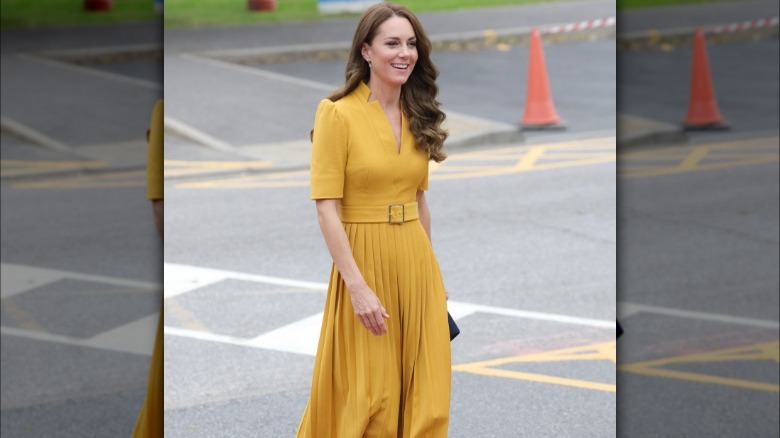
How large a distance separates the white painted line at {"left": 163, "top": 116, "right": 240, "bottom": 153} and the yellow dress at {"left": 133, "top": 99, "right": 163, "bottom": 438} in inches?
402

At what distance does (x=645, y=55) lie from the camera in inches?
86.5

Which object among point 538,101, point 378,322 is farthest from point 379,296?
point 538,101

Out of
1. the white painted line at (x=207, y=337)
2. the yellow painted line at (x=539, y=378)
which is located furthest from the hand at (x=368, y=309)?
the white painted line at (x=207, y=337)

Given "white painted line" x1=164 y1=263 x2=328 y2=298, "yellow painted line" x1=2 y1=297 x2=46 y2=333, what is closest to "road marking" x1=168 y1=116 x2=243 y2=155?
"white painted line" x1=164 y1=263 x2=328 y2=298

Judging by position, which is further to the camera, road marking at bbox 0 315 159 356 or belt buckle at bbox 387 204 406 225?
belt buckle at bbox 387 204 406 225

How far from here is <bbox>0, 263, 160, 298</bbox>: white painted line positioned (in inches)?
66.3

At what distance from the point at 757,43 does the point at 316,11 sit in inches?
774

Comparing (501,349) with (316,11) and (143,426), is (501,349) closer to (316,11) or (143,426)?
(143,426)

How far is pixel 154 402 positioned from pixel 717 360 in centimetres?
113

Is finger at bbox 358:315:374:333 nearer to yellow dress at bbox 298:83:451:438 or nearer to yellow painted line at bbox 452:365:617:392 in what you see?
yellow dress at bbox 298:83:451:438

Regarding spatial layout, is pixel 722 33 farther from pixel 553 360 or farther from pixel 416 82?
pixel 553 360

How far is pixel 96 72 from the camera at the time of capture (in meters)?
1.78

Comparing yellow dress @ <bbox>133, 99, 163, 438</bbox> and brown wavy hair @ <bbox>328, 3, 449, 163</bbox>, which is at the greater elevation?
brown wavy hair @ <bbox>328, 3, 449, 163</bbox>

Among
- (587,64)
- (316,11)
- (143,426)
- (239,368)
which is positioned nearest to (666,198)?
(143,426)
